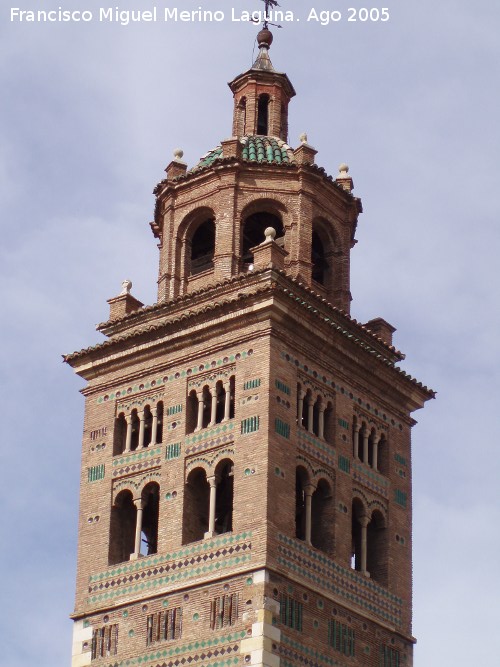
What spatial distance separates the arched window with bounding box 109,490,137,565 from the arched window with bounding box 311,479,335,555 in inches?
158

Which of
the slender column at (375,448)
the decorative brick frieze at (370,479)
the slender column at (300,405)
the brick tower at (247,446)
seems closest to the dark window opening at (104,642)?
the brick tower at (247,446)

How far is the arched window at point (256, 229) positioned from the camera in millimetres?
46906

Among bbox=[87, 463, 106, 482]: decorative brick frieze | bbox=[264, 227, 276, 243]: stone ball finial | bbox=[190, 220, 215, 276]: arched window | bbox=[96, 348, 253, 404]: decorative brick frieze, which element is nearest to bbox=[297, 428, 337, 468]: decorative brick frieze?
bbox=[96, 348, 253, 404]: decorative brick frieze

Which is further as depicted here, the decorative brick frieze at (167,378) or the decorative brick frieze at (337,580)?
the decorative brick frieze at (167,378)

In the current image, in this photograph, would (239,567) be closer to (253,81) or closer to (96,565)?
(96,565)

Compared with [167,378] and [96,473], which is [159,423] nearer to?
[167,378]

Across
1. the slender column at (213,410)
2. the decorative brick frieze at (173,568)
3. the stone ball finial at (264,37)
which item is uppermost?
the stone ball finial at (264,37)

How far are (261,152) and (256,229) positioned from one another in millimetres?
1847

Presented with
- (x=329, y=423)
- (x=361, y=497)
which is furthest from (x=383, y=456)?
(x=329, y=423)

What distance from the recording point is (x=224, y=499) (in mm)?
44125

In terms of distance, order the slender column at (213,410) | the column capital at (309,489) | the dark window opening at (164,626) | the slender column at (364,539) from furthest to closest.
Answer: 1. the slender column at (364,539)
2. the slender column at (213,410)
3. the column capital at (309,489)
4. the dark window opening at (164,626)

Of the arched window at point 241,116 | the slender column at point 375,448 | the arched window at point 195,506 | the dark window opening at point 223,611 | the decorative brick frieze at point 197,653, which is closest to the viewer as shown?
the decorative brick frieze at point 197,653

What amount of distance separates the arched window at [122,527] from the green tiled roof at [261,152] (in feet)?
27.6

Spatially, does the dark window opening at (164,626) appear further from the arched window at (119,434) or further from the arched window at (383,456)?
the arched window at (383,456)
